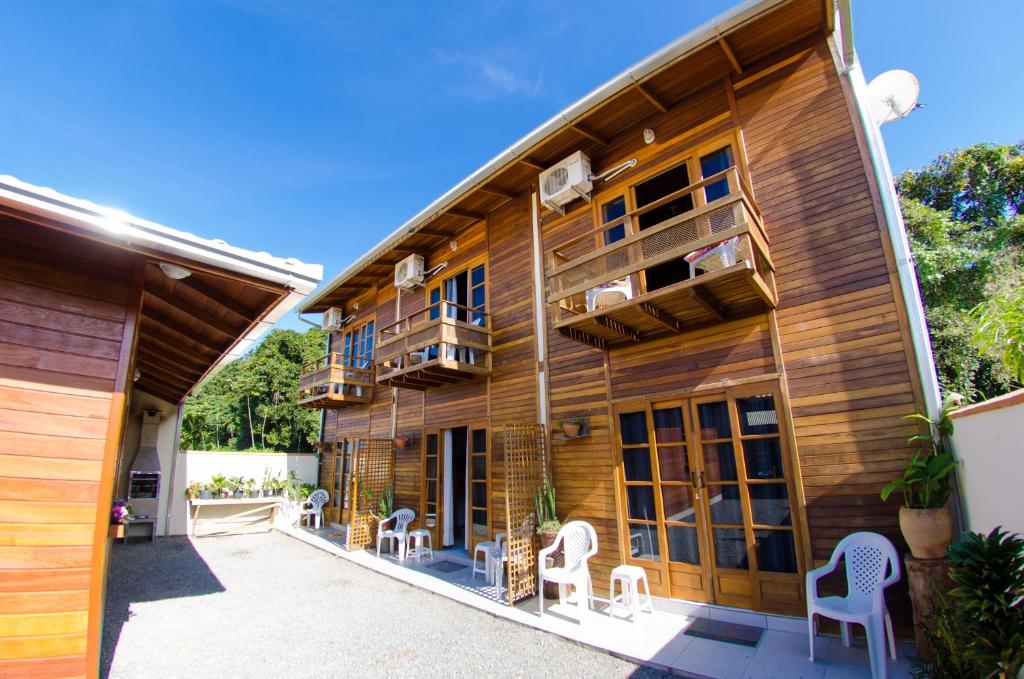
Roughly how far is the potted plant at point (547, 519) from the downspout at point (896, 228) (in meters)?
4.05

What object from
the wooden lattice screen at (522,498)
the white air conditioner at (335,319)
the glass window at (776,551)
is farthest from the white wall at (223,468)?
the glass window at (776,551)

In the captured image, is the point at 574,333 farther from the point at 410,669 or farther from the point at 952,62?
the point at 952,62

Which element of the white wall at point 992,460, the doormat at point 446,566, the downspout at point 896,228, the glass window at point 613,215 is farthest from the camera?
the doormat at point 446,566

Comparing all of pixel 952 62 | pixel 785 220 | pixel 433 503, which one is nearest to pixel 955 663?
pixel 785 220

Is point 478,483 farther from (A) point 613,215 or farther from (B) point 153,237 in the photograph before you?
(B) point 153,237

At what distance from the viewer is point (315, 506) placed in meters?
12.2

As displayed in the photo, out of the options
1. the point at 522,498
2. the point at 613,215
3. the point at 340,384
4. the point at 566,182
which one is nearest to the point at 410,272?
the point at 340,384

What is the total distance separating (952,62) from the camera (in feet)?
26.9

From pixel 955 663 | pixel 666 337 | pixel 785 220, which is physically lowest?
pixel 955 663

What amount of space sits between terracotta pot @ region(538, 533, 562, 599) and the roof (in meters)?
4.10

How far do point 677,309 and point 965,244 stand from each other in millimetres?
13900

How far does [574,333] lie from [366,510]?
6.13m

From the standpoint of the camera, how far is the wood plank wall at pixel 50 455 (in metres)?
2.52

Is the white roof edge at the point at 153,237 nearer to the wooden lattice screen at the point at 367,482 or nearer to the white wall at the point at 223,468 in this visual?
the wooden lattice screen at the point at 367,482
